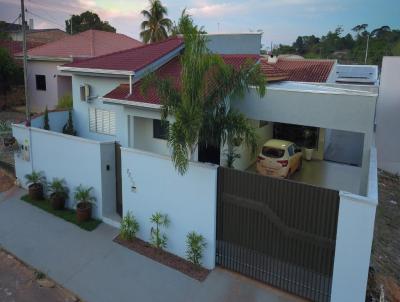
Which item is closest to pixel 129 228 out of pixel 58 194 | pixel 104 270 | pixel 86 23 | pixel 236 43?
pixel 104 270

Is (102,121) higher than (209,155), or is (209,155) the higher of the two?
(102,121)

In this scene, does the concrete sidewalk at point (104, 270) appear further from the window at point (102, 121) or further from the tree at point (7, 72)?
the tree at point (7, 72)

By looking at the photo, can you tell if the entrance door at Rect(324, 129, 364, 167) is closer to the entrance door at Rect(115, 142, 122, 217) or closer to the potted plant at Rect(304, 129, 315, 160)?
the potted plant at Rect(304, 129, 315, 160)

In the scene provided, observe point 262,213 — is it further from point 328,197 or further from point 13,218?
point 13,218

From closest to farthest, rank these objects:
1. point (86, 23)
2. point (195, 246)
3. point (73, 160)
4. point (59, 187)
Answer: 1. point (195, 246)
2. point (73, 160)
3. point (59, 187)
4. point (86, 23)

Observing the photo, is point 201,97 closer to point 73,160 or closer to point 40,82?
point 73,160

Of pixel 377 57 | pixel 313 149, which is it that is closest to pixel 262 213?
pixel 313 149

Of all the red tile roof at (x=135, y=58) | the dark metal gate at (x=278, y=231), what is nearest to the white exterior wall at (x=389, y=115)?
the red tile roof at (x=135, y=58)
